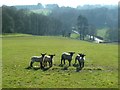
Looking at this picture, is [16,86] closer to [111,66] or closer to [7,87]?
[7,87]

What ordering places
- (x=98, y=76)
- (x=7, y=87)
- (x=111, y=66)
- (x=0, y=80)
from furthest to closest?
(x=111, y=66) → (x=98, y=76) → (x=0, y=80) → (x=7, y=87)

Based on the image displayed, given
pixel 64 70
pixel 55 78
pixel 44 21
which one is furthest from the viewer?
pixel 44 21

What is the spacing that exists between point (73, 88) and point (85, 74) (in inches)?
235

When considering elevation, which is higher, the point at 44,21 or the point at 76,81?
the point at 44,21

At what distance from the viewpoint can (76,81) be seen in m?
21.6

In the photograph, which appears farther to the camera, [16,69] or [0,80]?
[16,69]

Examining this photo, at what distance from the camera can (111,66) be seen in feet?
102

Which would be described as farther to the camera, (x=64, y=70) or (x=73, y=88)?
(x=64, y=70)

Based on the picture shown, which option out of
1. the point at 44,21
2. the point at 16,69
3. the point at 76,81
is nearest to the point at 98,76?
the point at 76,81

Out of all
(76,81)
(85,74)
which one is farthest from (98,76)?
(76,81)

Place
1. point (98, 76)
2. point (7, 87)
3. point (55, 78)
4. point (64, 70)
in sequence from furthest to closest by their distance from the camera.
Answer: point (64, 70), point (98, 76), point (55, 78), point (7, 87)

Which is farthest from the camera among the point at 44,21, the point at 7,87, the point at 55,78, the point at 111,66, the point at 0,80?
the point at 44,21

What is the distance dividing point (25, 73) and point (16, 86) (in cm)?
512

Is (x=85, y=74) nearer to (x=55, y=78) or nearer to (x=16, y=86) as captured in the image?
(x=55, y=78)
